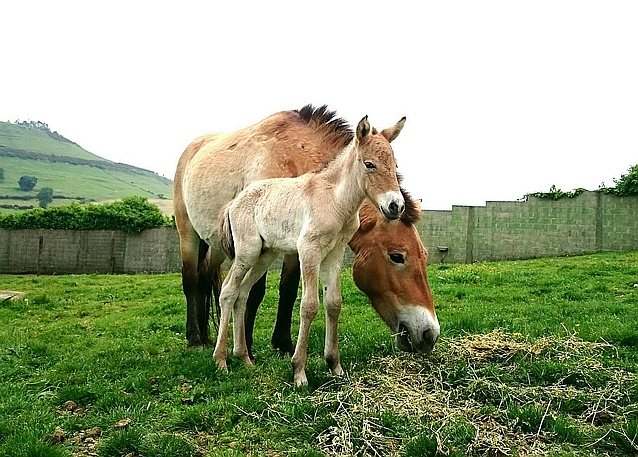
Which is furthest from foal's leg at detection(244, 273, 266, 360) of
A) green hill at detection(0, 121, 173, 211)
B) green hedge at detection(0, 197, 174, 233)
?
green hill at detection(0, 121, 173, 211)

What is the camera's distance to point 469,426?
347 cm

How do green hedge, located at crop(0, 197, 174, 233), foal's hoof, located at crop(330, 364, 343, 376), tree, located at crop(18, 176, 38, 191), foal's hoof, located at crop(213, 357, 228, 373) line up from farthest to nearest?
tree, located at crop(18, 176, 38, 191) < green hedge, located at crop(0, 197, 174, 233) < foal's hoof, located at crop(213, 357, 228, 373) < foal's hoof, located at crop(330, 364, 343, 376)

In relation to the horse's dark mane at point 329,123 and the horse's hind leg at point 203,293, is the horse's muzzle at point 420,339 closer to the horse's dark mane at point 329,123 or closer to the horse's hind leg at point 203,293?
the horse's dark mane at point 329,123

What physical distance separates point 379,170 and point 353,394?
166 centimetres

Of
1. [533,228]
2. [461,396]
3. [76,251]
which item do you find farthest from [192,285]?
[76,251]

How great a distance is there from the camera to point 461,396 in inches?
161

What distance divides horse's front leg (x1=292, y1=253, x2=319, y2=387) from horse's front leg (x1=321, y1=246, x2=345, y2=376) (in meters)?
0.20

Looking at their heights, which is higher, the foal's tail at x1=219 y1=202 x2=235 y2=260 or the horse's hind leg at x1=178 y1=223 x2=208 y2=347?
the foal's tail at x1=219 y1=202 x2=235 y2=260

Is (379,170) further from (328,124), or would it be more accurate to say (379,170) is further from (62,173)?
(62,173)

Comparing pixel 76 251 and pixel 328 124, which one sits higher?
pixel 328 124

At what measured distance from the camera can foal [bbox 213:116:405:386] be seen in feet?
14.1

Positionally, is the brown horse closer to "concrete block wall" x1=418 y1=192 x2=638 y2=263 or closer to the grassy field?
the grassy field

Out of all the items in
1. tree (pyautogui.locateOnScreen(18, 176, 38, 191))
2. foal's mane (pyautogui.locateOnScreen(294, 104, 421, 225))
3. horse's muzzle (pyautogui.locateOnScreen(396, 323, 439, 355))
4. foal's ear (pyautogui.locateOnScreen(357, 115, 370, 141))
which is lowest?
horse's muzzle (pyautogui.locateOnScreen(396, 323, 439, 355))

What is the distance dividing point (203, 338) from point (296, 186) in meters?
2.78
